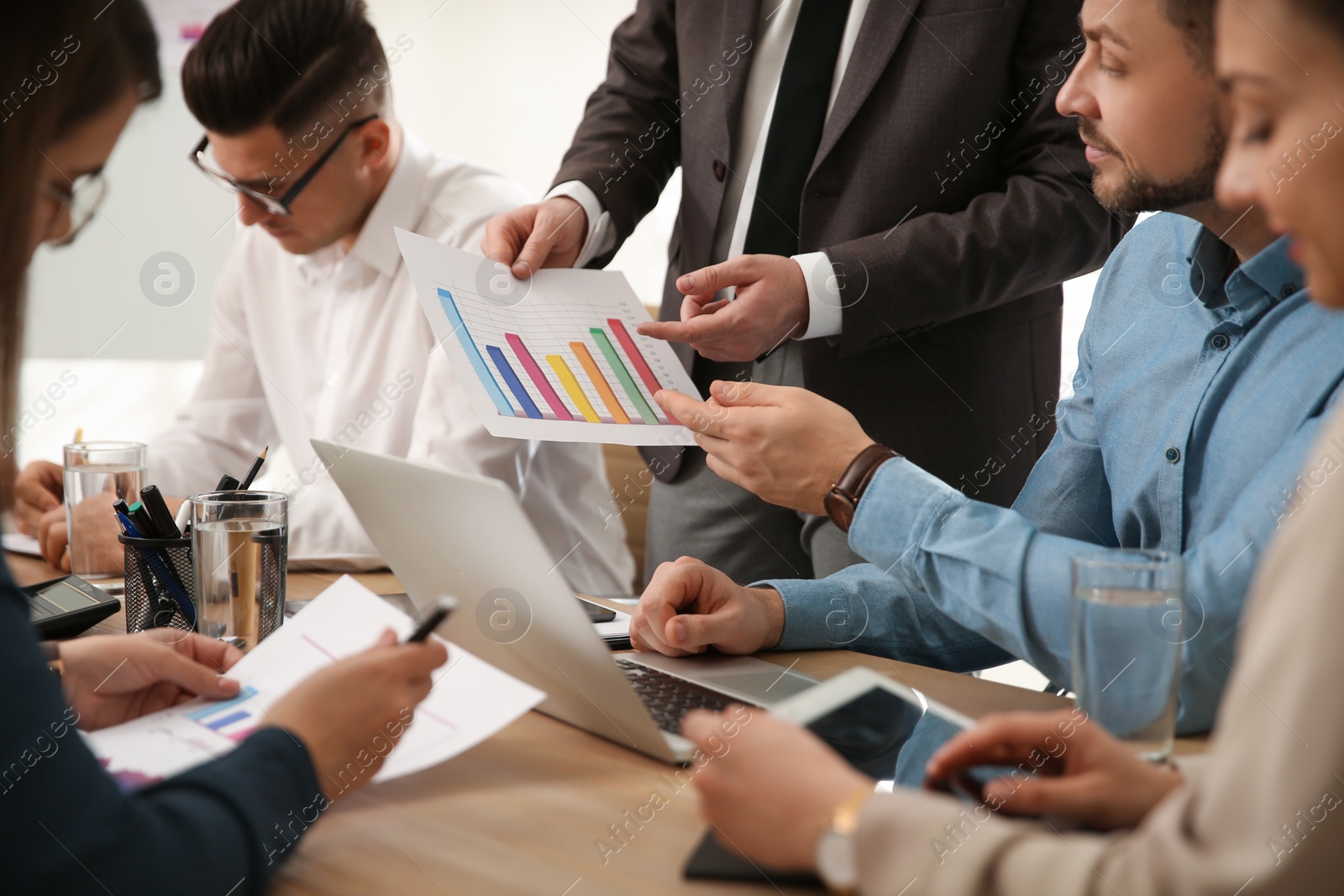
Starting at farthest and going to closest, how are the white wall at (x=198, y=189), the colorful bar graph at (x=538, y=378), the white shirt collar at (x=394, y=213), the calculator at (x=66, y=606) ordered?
the white wall at (x=198, y=189), the white shirt collar at (x=394, y=213), the colorful bar graph at (x=538, y=378), the calculator at (x=66, y=606)

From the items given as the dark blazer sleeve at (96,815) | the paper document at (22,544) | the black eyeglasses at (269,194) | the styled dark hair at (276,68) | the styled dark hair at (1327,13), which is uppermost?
the styled dark hair at (276,68)

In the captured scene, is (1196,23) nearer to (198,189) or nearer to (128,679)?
(128,679)

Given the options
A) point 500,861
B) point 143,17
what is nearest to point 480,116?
point 143,17

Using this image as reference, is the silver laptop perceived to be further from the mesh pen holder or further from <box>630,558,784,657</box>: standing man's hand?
the mesh pen holder

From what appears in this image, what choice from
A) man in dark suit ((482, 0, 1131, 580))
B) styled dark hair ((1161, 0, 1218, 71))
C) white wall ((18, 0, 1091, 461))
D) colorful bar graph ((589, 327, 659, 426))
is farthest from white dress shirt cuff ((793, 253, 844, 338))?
white wall ((18, 0, 1091, 461))

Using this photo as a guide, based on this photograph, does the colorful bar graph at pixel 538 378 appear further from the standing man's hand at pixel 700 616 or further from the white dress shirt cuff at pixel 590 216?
the white dress shirt cuff at pixel 590 216

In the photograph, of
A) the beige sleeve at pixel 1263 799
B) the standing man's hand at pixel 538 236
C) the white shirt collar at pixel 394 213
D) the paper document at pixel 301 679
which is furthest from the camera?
the white shirt collar at pixel 394 213

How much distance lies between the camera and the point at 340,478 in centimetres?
102

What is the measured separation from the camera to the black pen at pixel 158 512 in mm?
1194

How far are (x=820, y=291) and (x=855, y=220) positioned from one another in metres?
0.19

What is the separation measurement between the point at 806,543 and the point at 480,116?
8.26 feet

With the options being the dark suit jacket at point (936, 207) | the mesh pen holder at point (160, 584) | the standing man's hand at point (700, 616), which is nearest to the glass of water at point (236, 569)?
the mesh pen holder at point (160, 584)

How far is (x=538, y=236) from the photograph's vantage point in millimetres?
1521

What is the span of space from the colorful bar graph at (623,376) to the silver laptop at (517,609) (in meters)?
0.32
